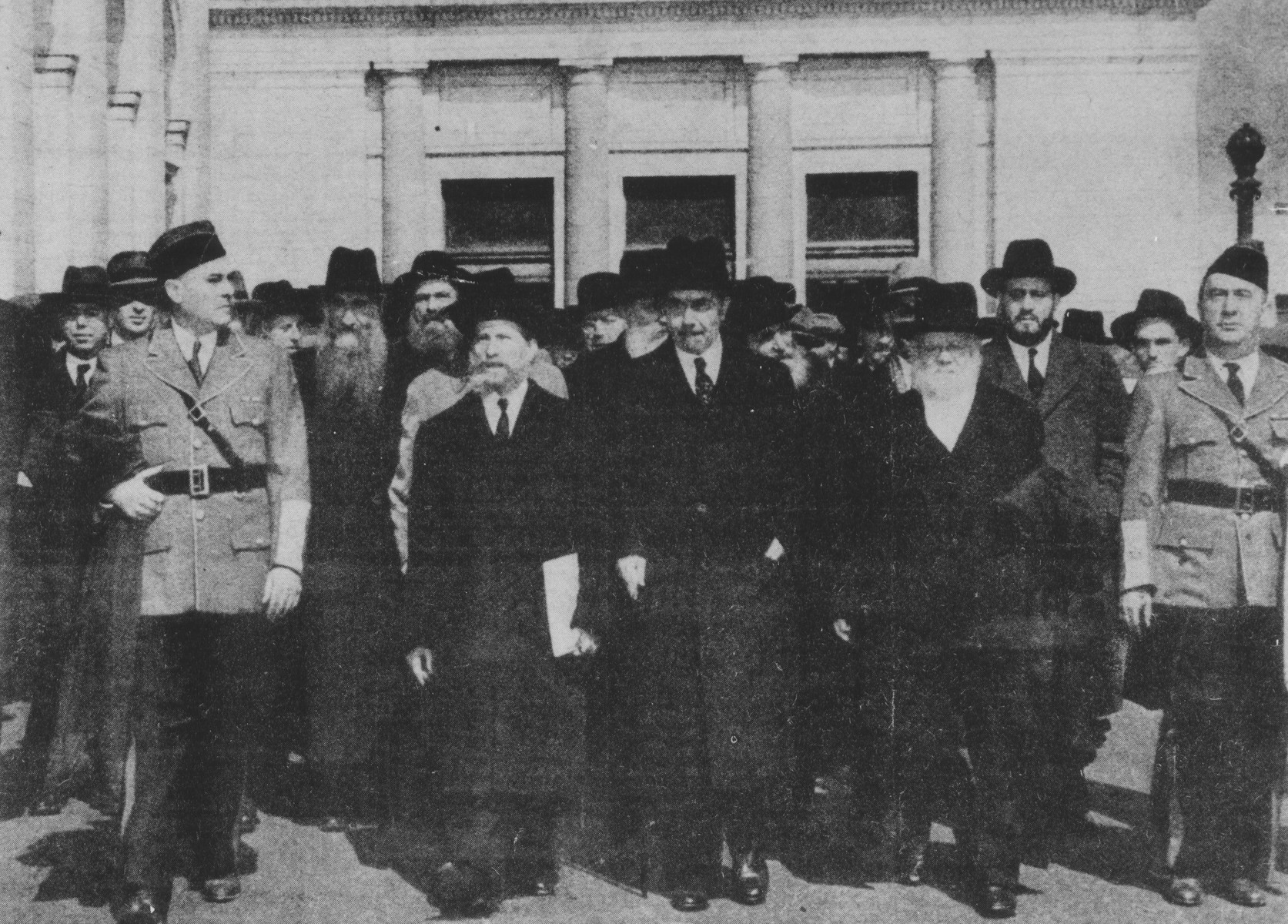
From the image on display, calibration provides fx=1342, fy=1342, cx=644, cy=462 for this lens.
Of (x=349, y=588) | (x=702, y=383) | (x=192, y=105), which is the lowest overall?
(x=349, y=588)

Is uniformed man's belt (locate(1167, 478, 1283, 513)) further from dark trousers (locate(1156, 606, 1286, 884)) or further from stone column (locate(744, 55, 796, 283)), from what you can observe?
stone column (locate(744, 55, 796, 283))

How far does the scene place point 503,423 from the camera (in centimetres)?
475

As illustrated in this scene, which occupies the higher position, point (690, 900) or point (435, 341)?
point (435, 341)

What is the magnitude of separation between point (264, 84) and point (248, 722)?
10526 mm

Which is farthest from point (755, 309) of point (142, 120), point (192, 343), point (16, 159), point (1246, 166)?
point (142, 120)

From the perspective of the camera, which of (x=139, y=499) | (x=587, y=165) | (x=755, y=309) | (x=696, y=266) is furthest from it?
(x=587, y=165)

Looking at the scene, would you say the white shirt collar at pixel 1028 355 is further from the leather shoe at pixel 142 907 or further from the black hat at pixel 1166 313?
the leather shoe at pixel 142 907

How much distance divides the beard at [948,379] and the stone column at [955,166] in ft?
29.8

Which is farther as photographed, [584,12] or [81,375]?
[584,12]

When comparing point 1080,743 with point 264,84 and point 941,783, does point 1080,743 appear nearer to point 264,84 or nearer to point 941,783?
point 941,783

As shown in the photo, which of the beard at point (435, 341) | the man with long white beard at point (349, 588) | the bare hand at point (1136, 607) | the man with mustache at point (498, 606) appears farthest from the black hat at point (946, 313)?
the man with long white beard at point (349, 588)

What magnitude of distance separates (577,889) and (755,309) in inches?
118

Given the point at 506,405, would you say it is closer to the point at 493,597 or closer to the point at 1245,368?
the point at 493,597

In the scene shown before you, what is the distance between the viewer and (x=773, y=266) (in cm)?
1374
